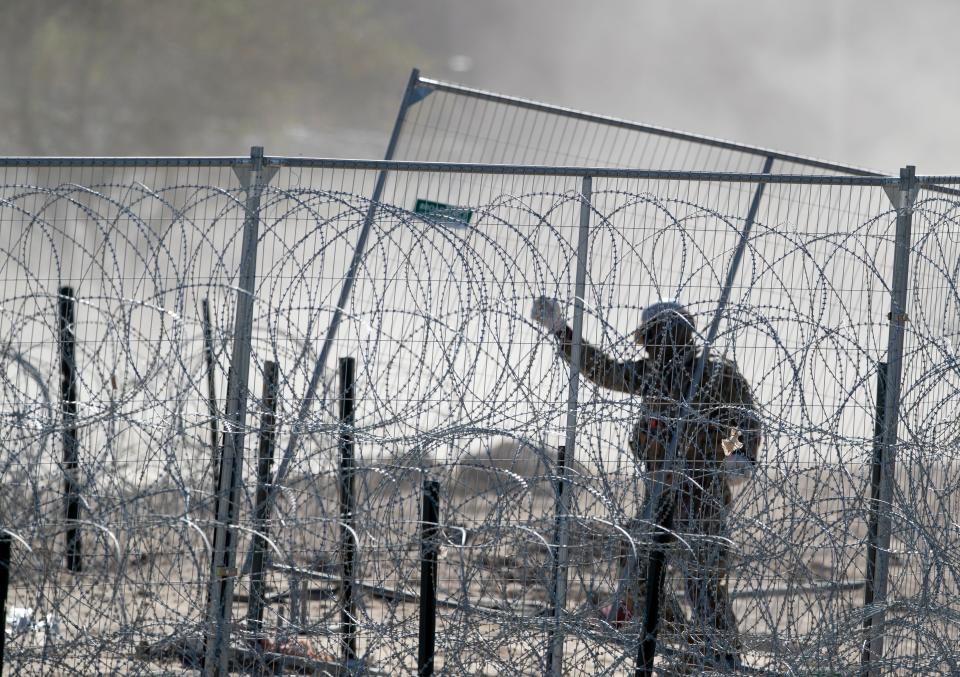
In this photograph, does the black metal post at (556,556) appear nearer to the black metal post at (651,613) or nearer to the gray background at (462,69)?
the black metal post at (651,613)

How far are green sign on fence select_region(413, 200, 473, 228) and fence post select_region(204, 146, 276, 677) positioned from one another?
2.30ft

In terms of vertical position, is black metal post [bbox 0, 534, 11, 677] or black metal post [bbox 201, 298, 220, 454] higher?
black metal post [bbox 201, 298, 220, 454]

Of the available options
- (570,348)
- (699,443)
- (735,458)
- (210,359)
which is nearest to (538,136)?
(210,359)

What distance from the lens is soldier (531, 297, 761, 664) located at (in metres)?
5.04

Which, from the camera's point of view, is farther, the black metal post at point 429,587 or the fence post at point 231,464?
the fence post at point 231,464

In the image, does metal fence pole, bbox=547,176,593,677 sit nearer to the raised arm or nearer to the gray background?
the raised arm

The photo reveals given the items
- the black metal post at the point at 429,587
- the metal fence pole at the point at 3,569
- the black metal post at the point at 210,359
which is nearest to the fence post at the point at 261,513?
the black metal post at the point at 210,359

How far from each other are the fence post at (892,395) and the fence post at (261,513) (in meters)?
2.36

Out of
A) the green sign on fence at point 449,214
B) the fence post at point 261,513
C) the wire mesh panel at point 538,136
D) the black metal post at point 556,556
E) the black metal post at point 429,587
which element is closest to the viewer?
the black metal post at point 429,587

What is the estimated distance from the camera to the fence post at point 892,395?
17.0 ft

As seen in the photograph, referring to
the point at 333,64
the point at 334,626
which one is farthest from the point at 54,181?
the point at 333,64

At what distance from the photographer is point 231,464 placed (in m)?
5.16

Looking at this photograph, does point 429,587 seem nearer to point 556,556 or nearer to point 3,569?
point 556,556

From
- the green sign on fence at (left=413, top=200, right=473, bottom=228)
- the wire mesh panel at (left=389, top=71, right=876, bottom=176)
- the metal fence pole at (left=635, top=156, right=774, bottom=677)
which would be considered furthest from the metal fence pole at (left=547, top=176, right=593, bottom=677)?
the wire mesh panel at (left=389, top=71, right=876, bottom=176)
